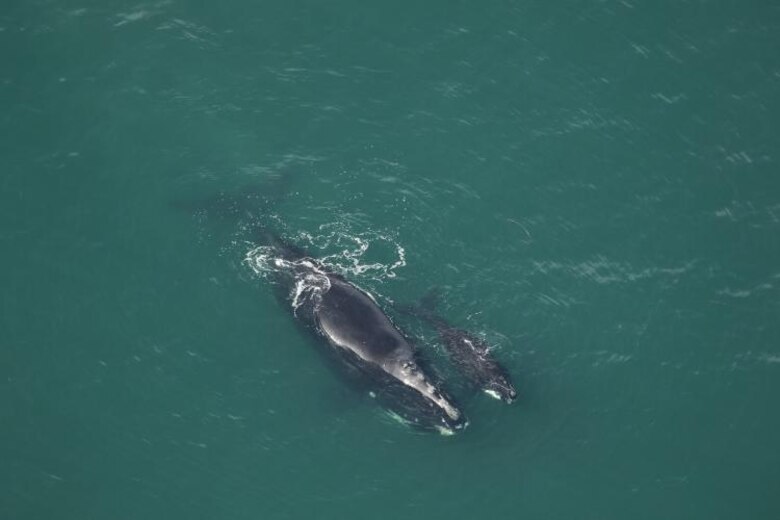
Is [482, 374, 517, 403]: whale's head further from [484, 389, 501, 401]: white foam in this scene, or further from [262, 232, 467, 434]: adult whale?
[262, 232, 467, 434]: adult whale

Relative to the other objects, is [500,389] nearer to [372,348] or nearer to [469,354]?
[469,354]

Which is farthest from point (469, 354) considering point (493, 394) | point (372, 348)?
point (372, 348)

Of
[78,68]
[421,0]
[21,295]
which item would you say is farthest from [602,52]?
[21,295]

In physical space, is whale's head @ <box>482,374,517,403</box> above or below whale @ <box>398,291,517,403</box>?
below

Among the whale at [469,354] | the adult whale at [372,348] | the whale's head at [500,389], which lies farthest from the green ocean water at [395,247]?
the adult whale at [372,348]

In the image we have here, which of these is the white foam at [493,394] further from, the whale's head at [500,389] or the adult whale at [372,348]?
the adult whale at [372,348]

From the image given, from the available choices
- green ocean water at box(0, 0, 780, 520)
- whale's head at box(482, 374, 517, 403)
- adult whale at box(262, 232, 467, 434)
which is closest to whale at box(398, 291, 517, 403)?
whale's head at box(482, 374, 517, 403)

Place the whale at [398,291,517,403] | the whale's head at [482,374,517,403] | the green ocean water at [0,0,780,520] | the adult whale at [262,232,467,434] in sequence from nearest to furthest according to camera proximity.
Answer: the green ocean water at [0,0,780,520] < the adult whale at [262,232,467,434] < the whale's head at [482,374,517,403] < the whale at [398,291,517,403]

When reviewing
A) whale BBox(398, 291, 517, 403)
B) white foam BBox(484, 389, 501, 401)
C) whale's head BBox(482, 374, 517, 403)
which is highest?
whale BBox(398, 291, 517, 403)
